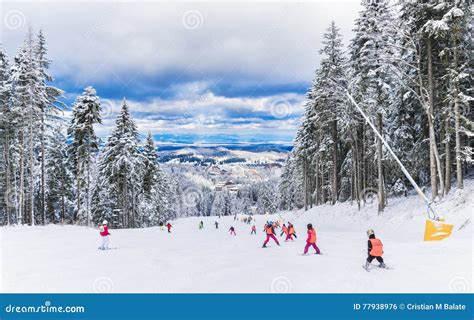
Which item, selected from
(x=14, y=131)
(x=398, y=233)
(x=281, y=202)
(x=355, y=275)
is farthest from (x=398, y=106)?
(x=281, y=202)

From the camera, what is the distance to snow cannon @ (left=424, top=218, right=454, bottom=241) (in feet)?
48.6

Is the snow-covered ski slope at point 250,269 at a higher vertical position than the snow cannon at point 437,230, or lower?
lower

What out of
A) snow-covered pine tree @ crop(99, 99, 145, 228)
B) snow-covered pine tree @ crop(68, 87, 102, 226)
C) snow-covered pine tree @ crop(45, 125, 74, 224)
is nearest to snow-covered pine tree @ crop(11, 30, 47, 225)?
snow-covered pine tree @ crop(68, 87, 102, 226)

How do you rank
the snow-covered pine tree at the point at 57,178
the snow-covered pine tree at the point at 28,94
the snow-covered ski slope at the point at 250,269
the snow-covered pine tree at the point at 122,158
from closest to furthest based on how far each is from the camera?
1. the snow-covered ski slope at the point at 250,269
2. the snow-covered pine tree at the point at 28,94
3. the snow-covered pine tree at the point at 122,158
4. the snow-covered pine tree at the point at 57,178

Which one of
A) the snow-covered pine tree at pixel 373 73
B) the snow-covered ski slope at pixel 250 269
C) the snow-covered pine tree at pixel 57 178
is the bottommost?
the snow-covered ski slope at pixel 250 269

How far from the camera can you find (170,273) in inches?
436

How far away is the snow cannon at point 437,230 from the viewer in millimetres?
14820

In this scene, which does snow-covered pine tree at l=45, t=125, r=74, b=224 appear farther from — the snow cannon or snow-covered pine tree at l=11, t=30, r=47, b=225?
the snow cannon

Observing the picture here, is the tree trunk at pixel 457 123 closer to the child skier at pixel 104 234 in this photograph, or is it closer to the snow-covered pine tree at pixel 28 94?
the child skier at pixel 104 234

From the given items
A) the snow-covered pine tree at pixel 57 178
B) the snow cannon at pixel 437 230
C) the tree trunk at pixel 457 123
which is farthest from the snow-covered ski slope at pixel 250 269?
the snow-covered pine tree at pixel 57 178

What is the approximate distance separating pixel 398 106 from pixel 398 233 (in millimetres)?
13042

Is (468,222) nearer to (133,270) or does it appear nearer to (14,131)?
(133,270)

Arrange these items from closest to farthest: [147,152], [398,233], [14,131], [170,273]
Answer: [170,273] < [398,233] < [14,131] < [147,152]

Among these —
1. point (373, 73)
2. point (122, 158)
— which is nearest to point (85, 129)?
point (122, 158)
